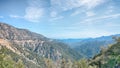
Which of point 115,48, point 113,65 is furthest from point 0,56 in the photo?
point 115,48

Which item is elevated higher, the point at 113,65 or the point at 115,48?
the point at 115,48

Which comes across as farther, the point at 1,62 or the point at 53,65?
the point at 53,65

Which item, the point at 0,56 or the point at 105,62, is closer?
the point at 0,56

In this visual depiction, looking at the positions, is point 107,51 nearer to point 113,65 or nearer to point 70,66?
point 113,65

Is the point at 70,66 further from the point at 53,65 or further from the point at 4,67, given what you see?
the point at 4,67

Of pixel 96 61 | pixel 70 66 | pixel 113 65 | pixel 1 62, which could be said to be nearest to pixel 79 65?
pixel 70 66

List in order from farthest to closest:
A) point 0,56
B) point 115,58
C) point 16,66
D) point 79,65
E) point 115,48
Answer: point 115,48
point 115,58
point 79,65
point 16,66
point 0,56

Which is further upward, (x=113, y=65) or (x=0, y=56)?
(x=0, y=56)

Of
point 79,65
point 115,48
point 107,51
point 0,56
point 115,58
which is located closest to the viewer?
point 0,56

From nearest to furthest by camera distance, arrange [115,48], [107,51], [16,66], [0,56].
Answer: [0,56], [16,66], [115,48], [107,51]
